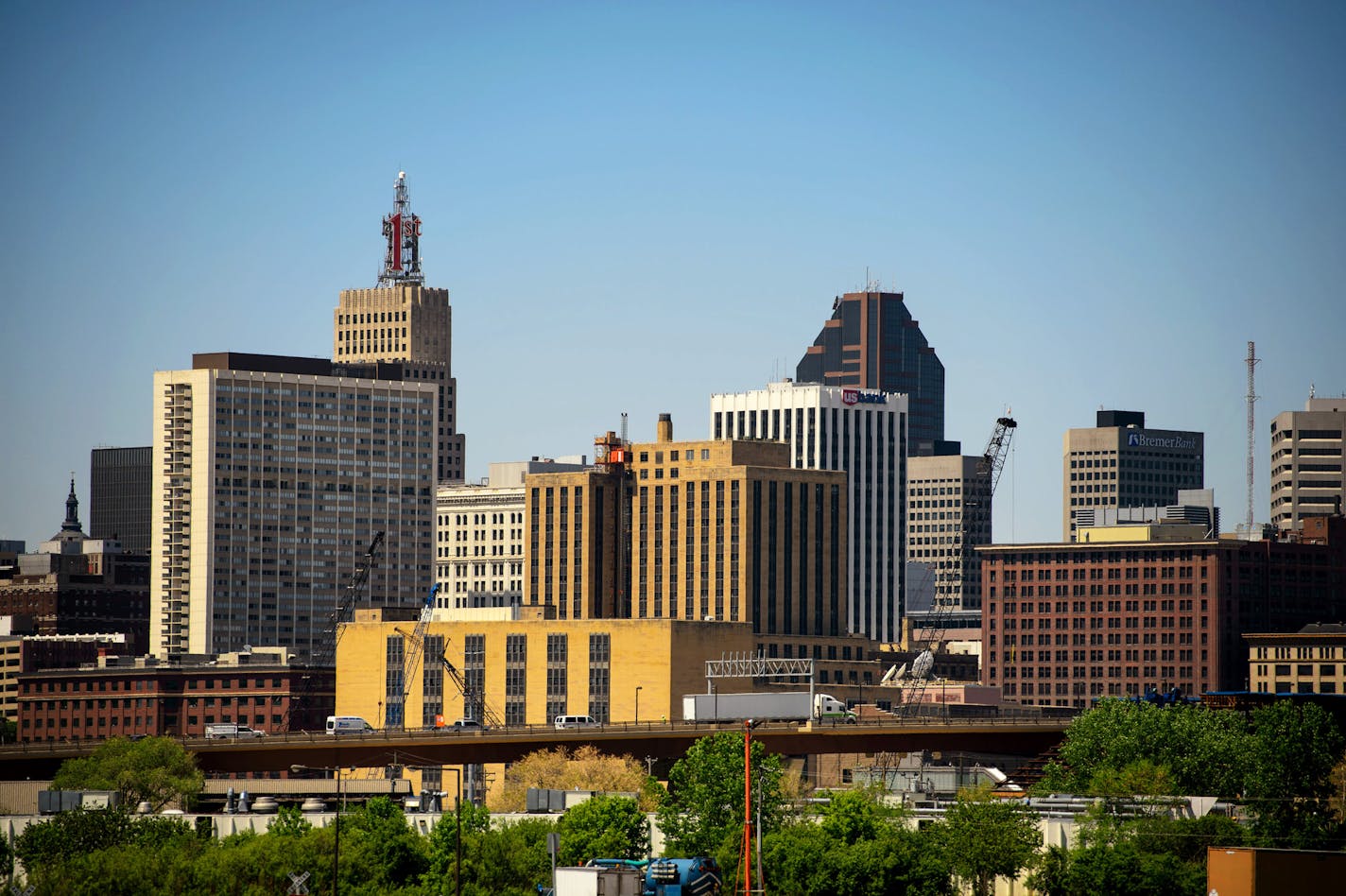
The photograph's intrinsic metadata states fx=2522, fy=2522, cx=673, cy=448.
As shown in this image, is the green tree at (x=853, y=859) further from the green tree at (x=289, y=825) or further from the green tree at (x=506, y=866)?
the green tree at (x=289, y=825)

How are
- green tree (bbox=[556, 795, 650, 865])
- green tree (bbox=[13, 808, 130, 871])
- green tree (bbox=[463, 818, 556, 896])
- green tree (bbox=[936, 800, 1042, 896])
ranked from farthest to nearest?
green tree (bbox=[936, 800, 1042, 896]), green tree (bbox=[556, 795, 650, 865]), green tree (bbox=[13, 808, 130, 871]), green tree (bbox=[463, 818, 556, 896])

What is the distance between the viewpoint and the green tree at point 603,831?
161625mm

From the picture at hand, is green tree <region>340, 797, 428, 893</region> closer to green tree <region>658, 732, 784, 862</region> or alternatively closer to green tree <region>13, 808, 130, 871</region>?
green tree <region>13, 808, 130, 871</region>

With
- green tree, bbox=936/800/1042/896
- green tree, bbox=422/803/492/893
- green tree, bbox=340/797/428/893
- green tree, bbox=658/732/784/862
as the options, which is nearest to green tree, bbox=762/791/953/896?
green tree, bbox=936/800/1042/896

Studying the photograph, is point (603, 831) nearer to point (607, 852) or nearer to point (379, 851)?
point (607, 852)

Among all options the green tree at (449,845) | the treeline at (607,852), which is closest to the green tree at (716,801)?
the treeline at (607,852)

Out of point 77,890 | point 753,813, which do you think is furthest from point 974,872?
point 77,890

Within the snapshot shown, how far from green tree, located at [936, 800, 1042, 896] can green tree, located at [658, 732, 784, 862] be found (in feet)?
43.6

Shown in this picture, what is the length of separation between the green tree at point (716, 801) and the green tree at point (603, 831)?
3185 mm

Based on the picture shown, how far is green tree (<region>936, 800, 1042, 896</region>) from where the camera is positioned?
534 ft

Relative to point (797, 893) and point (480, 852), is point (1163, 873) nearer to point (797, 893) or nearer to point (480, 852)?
point (797, 893)

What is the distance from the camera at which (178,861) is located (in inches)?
5906

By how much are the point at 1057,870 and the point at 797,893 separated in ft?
60.7

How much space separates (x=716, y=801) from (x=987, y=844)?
81.9ft
